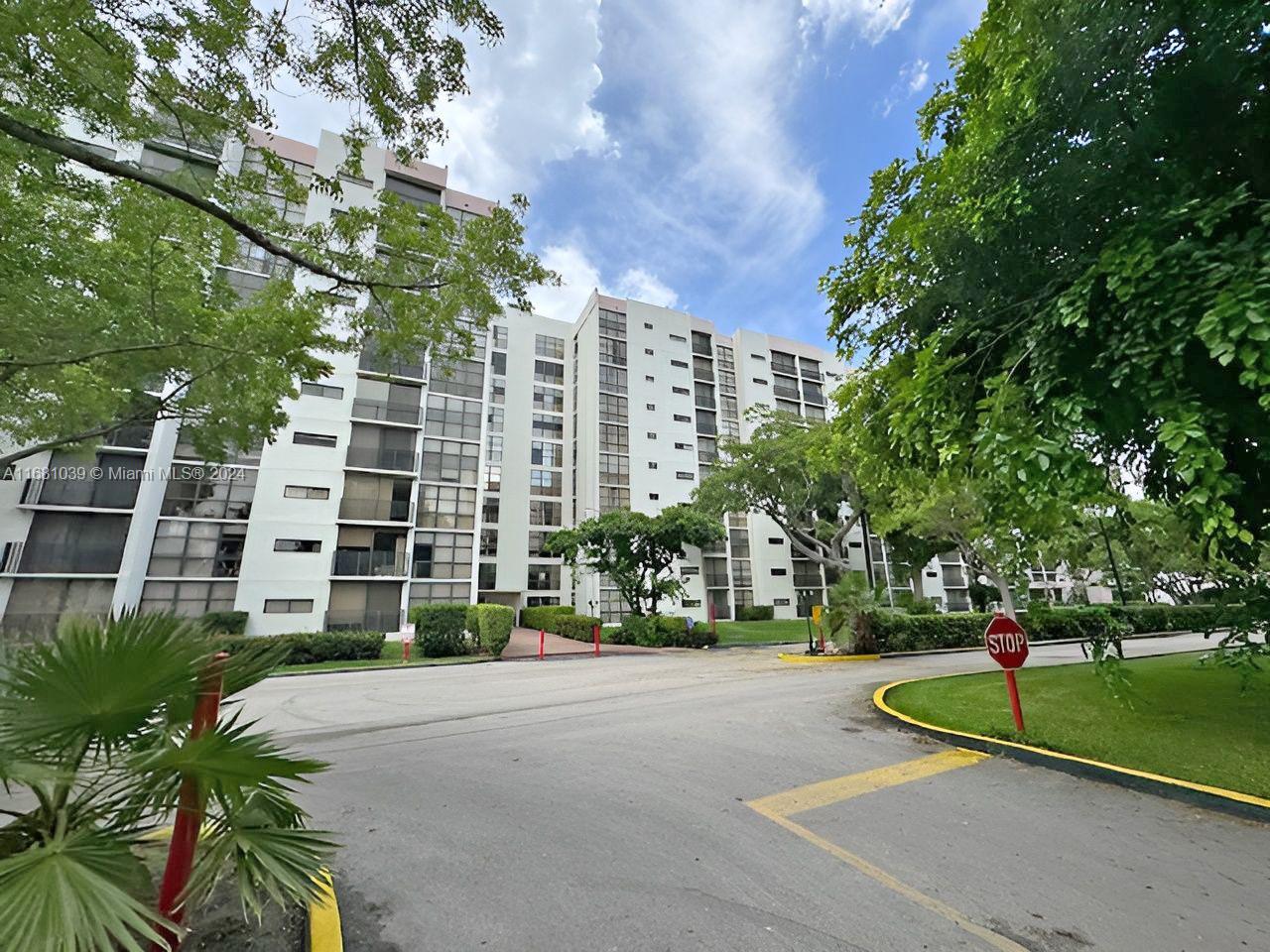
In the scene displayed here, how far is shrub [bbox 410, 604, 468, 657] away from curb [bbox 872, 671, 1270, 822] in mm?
15937

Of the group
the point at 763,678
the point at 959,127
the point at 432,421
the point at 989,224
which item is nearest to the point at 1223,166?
the point at 989,224

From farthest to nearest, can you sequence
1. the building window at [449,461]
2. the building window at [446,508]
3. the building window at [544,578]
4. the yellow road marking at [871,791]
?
the building window at [544,578]
the building window at [449,461]
the building window at [446,508]
the yellow road marking at [871,791]

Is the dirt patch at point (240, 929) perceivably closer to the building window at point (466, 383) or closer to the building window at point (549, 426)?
the building window at point (466, 383)

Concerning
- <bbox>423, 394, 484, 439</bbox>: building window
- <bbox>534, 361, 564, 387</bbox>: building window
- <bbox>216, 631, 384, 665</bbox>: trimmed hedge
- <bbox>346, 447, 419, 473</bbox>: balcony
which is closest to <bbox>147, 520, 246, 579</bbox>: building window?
<bbox>346, 447, 419, 473</bbox>: balcony

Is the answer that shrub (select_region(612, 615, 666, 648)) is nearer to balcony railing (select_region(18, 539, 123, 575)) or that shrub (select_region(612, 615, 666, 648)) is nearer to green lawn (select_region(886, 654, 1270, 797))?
green lawn (select_region(886, 654, 1270, 797))

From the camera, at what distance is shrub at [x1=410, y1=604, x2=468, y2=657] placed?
18.6 meters

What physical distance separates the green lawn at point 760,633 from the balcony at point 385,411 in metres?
19.3

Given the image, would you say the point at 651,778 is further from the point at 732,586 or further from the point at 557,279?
the point at 732,586

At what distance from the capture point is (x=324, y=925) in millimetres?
2662

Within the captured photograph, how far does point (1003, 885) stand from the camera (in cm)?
308

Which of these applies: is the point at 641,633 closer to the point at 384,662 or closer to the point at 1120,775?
the point at 384,662

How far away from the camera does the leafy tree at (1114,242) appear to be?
139 inches

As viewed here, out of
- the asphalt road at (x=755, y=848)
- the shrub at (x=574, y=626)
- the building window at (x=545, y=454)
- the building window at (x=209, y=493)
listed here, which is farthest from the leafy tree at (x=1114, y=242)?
the building window at (x=545, y=454)

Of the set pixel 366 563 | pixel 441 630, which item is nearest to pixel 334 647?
pixel 441 630
